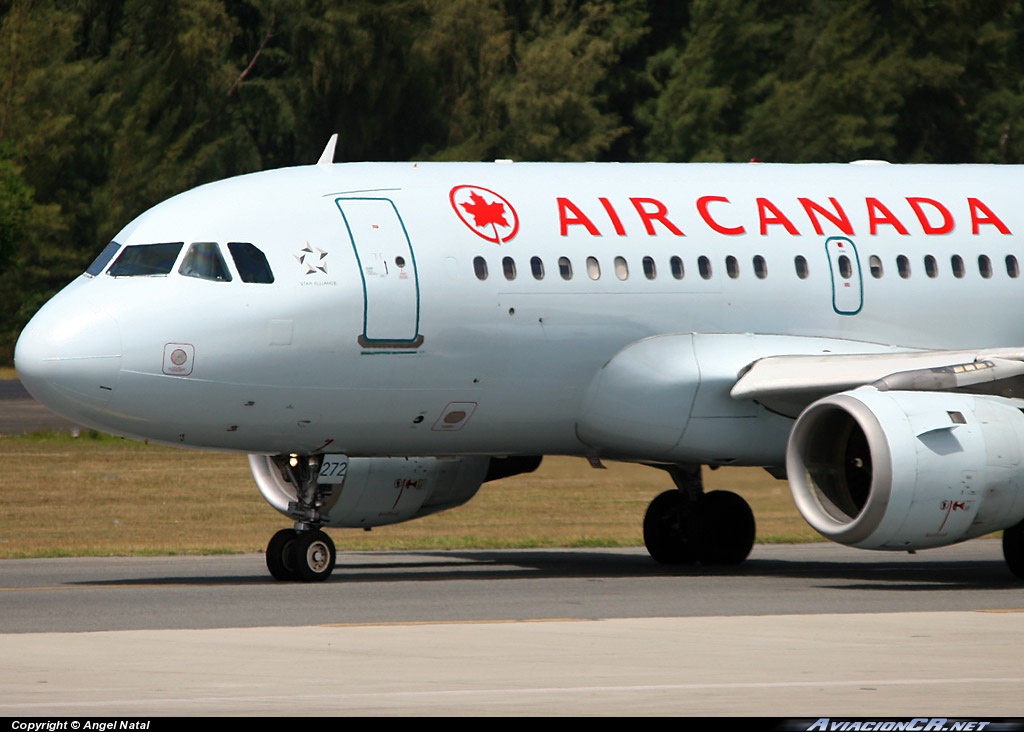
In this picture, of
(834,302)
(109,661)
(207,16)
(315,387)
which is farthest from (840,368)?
(207,16)

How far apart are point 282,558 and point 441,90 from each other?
57.0m

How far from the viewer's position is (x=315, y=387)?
19.7 meters

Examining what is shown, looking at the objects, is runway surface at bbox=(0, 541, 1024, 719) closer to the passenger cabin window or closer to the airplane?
the airplane

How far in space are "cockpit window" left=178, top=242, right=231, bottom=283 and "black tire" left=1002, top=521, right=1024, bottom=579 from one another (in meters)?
8.35

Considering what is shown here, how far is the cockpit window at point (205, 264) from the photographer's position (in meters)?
19.5

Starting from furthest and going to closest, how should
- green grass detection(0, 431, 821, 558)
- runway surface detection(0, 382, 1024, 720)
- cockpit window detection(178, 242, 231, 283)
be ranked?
green grass detection(0, 431, 821, 558) < cockpit window detection(178, 242, 231, 283) < runway surface detection(0, 382, 1024, 720)

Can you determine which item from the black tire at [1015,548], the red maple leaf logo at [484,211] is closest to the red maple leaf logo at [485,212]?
the red maple leaf logo at [484,211]

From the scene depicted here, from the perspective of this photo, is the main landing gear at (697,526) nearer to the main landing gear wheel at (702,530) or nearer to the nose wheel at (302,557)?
the main landing gear wheel at (702,530)

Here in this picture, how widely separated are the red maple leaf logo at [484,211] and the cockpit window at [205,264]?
8.79ft

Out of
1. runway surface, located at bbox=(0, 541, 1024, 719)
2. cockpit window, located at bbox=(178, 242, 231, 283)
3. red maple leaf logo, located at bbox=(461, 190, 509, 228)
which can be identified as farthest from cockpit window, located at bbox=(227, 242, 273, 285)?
runway surface, located at bbox=(0, 541, 1024, 719)

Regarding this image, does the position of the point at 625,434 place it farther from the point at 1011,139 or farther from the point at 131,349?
the point at 1011,139

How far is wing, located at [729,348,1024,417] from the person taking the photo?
65.0ft

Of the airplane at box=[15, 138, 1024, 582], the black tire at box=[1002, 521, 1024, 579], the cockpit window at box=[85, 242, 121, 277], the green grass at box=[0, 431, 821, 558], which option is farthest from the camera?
the green grass at box=[0, 431, 821, 558]

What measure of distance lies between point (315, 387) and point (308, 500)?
1.28m
